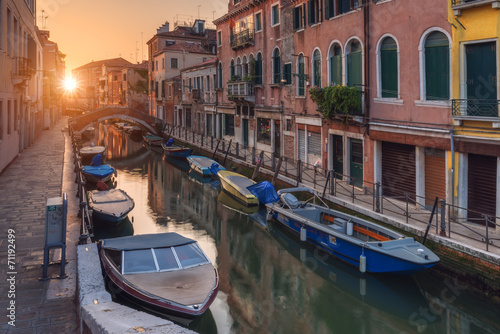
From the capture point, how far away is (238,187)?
17188 millimetres

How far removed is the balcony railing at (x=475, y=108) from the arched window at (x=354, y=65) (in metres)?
4.07

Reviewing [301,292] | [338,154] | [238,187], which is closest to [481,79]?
[301,292]

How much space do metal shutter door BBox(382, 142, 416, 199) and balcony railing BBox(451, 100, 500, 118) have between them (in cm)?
211

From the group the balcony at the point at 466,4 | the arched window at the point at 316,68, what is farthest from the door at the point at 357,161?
the balcony at the point at 466,4

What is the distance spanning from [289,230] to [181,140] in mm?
21272

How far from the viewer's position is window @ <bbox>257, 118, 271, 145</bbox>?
22.3m

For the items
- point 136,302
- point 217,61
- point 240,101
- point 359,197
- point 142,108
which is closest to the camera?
point 136,302

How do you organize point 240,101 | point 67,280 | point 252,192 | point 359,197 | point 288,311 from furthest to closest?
point 240,101
point 252,192
point 359,197
point 288,311
point 67,280

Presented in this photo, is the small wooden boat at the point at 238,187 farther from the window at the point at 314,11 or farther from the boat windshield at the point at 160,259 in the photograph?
the boat windshield at the point at 160,259

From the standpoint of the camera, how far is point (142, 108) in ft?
173

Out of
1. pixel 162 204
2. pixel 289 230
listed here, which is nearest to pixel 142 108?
pixel 162 204

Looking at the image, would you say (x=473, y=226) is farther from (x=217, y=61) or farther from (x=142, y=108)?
(x=142, y=108)

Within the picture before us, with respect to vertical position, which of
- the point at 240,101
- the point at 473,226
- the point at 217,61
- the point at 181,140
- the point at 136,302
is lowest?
the point at 136,302

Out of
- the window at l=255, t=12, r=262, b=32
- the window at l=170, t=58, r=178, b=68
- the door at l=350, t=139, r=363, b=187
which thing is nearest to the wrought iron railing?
the door at l=350, t=139, r=363, b=187
